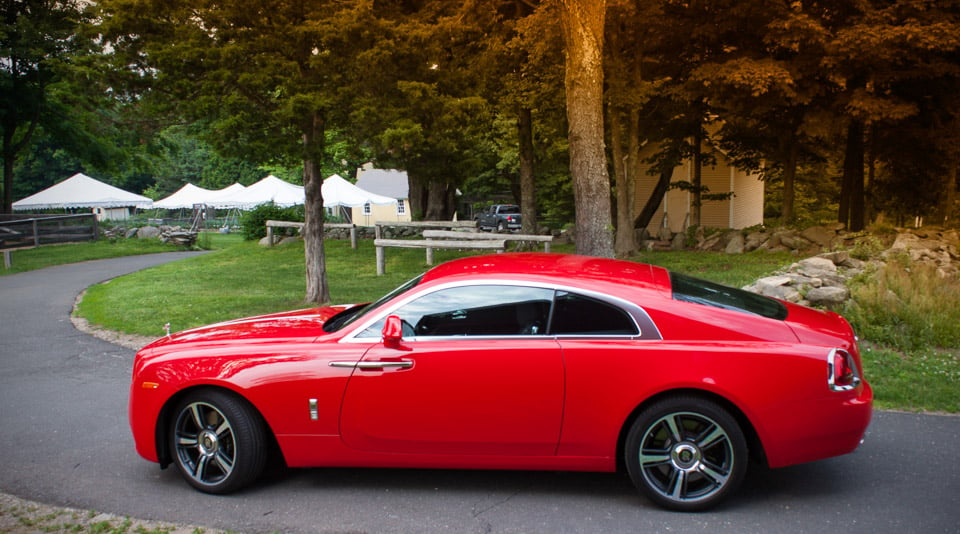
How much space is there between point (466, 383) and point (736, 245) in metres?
16.7

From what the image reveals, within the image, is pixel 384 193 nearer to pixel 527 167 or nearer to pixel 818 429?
pixel 527 167

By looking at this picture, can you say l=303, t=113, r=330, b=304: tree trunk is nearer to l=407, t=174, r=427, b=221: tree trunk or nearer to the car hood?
the car hood

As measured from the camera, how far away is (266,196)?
35938 millimetres

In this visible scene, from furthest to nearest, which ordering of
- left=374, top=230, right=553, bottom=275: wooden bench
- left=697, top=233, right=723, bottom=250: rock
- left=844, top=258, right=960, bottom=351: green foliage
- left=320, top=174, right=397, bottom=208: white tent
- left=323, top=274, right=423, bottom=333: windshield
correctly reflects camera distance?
left=320, top=174, right=397, bottom=208: white tent, left=697, top=233, right=723, bottom=250: rock, left=374, top=230, right=553, bottom=275: wooden bench, left=844, top=258, right=960, bottom=351: green foliage, left=323, top=274, right=423, bottom=333: windshield

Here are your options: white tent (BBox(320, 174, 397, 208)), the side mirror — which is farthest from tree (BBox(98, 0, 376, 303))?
white tent (BBox(320, 174, 397, 208))

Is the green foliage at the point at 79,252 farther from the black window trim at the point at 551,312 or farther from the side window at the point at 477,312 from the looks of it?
the side window at the point at 477,312

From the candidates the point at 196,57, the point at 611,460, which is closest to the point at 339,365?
the point at 611,460

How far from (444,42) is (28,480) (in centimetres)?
1047

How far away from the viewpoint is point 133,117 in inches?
481

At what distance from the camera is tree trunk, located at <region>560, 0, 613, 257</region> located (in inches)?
379

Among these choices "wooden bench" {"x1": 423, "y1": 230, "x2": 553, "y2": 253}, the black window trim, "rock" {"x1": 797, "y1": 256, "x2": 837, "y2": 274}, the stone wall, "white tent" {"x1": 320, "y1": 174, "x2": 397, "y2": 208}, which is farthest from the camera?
"white tent" {"x1": 320, "y1": 174, "x2": 397, "y2": 208}

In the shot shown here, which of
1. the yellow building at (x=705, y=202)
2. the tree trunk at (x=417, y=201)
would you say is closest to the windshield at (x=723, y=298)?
the tree trunk at (x=417, y=201)

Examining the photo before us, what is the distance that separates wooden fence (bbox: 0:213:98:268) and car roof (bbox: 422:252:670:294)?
2589 centimetres

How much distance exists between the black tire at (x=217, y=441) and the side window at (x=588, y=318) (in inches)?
80.3
